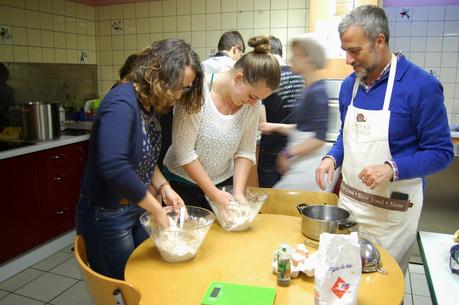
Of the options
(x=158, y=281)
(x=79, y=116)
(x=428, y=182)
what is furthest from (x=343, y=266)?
(x=79, y=116)

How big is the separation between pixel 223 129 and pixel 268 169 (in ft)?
3.16

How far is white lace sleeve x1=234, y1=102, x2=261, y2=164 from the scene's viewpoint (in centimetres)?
160

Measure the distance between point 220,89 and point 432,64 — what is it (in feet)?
8.46

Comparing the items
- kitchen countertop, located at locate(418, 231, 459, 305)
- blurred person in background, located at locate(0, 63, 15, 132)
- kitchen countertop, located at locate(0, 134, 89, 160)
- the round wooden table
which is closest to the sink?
kitchen countertop, located at locate(0, 134, 89, 160)

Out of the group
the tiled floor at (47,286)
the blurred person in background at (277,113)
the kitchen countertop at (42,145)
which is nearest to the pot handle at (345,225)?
the blurred person in background at (277,113)

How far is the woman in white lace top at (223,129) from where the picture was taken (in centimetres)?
144

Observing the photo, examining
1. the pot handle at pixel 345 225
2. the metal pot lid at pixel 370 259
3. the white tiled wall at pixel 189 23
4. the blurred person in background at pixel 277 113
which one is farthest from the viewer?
the white tiled wall at pixel 189 23

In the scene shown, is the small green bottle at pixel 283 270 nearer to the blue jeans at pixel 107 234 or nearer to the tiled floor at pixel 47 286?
the blue jeans at pixel 107 234

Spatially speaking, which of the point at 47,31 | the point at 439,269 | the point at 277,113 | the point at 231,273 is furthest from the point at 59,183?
the point at 439,269

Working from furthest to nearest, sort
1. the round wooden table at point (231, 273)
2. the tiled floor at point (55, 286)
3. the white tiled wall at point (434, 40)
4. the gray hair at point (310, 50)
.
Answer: the white tiled wall at point (434, 40)
the tiled floor at point (55, 286)
the gray hair at point (310, 50)
the round wooden table at point (231, 273)

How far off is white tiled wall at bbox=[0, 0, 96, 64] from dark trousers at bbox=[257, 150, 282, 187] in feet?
7.30

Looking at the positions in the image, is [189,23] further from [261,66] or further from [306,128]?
[261,66]

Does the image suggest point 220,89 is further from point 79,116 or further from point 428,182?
point 79,116

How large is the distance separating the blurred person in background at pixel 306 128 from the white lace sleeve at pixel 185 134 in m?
0.71
